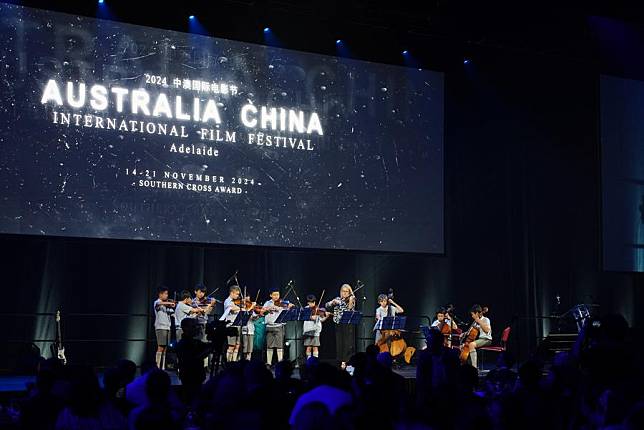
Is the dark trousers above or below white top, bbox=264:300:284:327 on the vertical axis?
below

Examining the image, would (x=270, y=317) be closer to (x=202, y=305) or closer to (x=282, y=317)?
(x=282, y=317)

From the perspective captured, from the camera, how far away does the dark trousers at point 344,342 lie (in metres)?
14.0

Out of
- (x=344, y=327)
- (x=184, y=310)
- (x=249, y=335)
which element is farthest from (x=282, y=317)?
(x=344, y=327)

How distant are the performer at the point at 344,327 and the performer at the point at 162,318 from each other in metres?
2.63

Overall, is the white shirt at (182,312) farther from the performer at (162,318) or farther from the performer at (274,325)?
the performer at (274,325)

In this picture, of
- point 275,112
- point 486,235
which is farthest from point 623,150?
point 275,112

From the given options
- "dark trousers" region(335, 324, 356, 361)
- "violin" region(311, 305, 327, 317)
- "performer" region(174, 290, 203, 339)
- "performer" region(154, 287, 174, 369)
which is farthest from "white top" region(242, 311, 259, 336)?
"dark trousers" region(335, 324, 356, 361)


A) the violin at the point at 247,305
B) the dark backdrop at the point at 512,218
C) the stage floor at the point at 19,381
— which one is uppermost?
the dark backdrop at the point at 512,218

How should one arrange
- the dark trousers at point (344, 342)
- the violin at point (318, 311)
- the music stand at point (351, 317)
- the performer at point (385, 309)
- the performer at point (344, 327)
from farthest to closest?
the performer at point (385, 309), the dark trousers at point (344, 342), the performer at point (344, 327), the violin at point (318, 311), the music stand at point (351, 317)

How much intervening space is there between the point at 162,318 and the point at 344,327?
120 inches

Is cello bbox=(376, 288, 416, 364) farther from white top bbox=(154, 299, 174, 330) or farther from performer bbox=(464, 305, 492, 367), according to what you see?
white top bbox=(154, 299, 174, 330)

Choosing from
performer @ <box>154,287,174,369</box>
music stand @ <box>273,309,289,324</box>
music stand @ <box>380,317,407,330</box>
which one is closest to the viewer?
performer @ <box>154,287,174,369</box>

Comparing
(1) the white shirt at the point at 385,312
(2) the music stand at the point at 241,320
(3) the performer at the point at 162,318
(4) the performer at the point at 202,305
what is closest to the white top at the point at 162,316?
(3) the performer at the point at 162,318

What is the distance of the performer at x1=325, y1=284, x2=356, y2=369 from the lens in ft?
45.7
